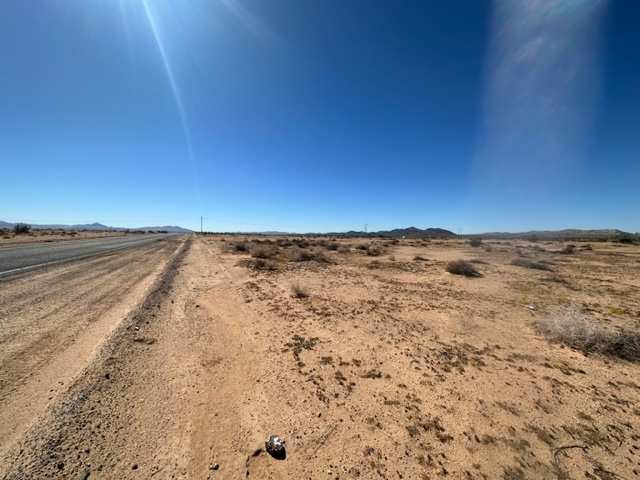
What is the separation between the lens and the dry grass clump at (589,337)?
5.50 metres

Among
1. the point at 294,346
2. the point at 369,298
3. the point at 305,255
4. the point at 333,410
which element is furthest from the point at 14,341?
the point at 305,255

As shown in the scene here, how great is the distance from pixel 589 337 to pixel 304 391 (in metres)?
6.63

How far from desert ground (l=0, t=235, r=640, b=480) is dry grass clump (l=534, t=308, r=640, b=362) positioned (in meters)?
0.06

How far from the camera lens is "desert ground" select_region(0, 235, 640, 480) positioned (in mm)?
2834

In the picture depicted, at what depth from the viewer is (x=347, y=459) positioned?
2895mm

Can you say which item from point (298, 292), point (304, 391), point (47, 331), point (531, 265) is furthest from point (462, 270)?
point (47, 331)

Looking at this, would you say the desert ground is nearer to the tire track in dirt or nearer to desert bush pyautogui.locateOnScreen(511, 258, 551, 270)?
the tire track in dirt

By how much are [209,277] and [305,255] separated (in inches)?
358

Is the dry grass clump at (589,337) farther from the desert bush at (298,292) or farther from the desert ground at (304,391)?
the desert bush at (298,292)

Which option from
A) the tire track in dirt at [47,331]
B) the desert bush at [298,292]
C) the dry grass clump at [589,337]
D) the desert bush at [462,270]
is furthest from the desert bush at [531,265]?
the tire track in dirt at [47,331]

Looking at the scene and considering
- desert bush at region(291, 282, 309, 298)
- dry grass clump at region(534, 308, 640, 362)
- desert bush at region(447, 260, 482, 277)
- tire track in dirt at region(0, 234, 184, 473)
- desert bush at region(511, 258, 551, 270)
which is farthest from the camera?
desert bush at region(511, 258, 551, 270)

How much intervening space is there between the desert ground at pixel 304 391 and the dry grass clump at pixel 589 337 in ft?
0.20

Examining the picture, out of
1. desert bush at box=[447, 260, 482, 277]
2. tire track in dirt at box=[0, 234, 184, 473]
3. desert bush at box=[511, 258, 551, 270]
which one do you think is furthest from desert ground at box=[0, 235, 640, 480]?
desert bush at box=[511, 258, 551, 270]

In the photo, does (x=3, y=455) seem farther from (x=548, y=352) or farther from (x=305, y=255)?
(x=305, y=255)
